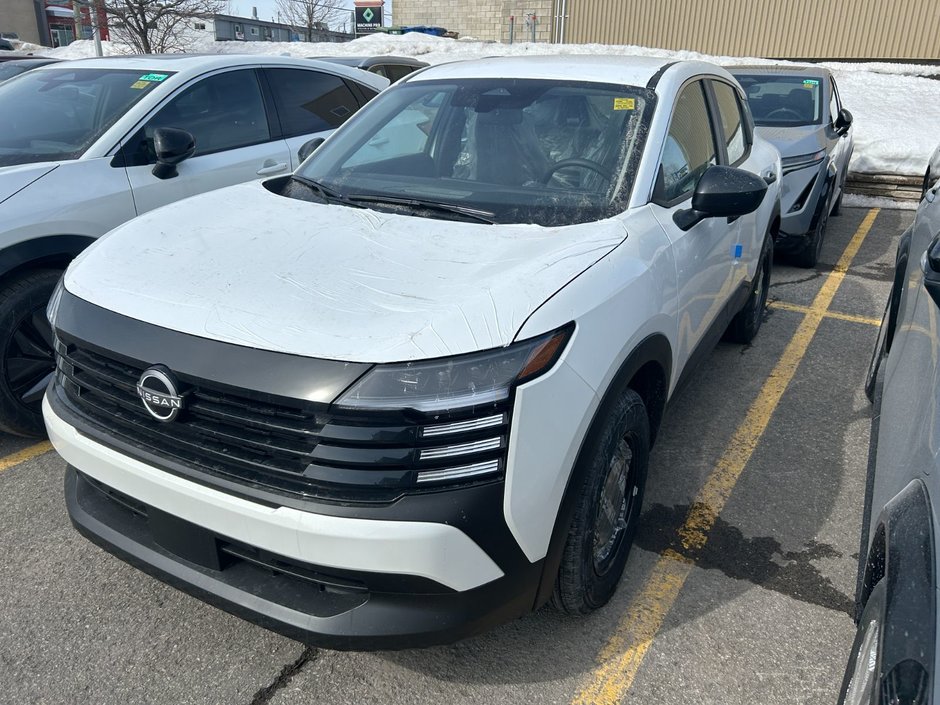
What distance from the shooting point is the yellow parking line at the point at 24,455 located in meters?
3.49

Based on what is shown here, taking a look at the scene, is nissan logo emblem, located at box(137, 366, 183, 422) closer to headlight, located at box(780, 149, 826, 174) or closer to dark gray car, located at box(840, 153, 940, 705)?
dark gray car, located at box(840, 153, 940, 705)

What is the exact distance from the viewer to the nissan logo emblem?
1.92 m

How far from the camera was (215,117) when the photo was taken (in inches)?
180

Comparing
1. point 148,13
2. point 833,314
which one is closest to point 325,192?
point 833,314

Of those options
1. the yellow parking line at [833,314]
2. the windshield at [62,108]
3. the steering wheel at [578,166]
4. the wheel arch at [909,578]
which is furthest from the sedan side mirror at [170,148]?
the yellow parking line at [833,314]

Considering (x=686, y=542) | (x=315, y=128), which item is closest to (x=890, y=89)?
(x=315, y=128)

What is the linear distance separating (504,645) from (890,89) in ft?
54.2

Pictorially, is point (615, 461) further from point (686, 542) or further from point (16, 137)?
point (16, 137)

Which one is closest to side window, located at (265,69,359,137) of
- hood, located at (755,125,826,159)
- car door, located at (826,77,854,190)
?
hood, located at (755,125,826,159)

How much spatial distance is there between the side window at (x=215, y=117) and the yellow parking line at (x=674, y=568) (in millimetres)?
3381

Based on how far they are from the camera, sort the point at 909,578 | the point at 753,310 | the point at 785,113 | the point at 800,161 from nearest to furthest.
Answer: the point at 909,578 < the point at 753,310 < the point at 800,161 < the point at 785,113

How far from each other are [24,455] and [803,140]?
254 inches

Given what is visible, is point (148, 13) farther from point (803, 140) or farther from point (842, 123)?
point (803, 140)

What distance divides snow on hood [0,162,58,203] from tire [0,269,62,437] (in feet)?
1.26
